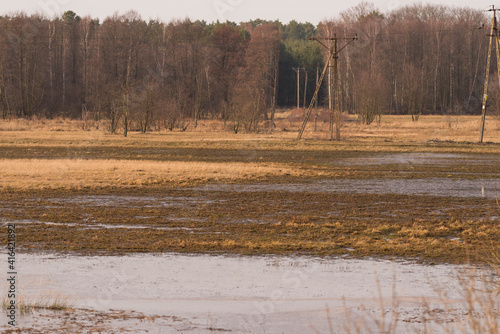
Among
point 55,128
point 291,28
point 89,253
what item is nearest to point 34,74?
point 55,128

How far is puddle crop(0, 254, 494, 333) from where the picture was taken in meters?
8.27

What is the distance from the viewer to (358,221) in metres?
16.3

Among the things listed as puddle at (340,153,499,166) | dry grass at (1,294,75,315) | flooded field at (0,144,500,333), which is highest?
dry grass at (1,294,75,315)

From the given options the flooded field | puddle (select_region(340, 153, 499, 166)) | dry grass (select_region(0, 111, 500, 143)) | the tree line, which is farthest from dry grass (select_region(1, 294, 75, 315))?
dry grass (select_region(0, 111, 500, 143))

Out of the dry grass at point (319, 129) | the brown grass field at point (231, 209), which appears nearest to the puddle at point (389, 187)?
the brown grass field at point (231, 209)

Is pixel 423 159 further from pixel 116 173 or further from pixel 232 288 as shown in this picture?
pixel 232 288

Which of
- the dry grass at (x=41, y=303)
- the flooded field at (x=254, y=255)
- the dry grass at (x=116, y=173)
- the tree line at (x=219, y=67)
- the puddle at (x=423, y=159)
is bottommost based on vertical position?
the puddle at (x=423, y=159)

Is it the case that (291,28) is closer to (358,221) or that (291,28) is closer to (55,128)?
(55,128)

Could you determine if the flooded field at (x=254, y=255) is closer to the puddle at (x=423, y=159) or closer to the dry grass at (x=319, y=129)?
the puddle at (x=423, y=159)

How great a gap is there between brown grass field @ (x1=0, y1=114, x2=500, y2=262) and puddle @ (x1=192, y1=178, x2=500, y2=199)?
0.65 metres

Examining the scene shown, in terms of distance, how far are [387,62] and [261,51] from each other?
26.7m

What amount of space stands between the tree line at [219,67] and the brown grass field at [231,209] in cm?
2454

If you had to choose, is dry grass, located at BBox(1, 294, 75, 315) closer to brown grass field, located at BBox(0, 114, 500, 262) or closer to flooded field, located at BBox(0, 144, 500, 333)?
flooded field, located at BBox(0, 144, 500, 333)

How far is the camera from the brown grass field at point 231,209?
13199 mm
